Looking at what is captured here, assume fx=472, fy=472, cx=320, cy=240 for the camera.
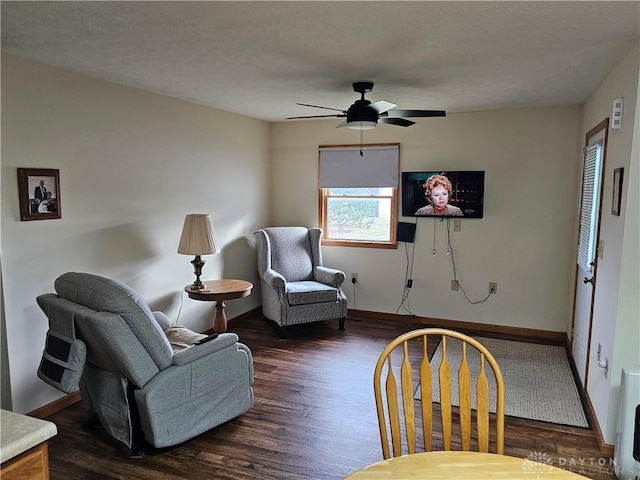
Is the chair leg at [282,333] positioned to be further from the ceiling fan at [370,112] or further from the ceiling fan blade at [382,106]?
the ceiling fan blade at [382,106]

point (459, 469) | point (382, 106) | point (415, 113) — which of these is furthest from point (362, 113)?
point (459, 469)

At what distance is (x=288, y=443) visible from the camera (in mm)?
2859

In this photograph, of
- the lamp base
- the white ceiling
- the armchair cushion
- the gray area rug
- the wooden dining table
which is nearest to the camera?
the wooden dining table

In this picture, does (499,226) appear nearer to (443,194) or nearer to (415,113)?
(443,194)

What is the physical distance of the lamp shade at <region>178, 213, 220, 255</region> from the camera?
413cm

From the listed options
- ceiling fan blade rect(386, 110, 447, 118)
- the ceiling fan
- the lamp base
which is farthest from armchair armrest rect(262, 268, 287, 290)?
ceiling fan blade rect(386, 110, 447, 118)

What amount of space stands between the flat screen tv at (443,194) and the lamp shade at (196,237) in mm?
2225

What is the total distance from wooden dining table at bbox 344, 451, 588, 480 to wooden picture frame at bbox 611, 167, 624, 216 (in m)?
1.88

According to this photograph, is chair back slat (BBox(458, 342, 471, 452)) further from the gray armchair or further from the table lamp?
the gray armchair

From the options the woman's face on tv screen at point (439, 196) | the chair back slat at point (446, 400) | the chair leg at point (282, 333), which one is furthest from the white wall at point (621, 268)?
the chair leg at point (282, 333)

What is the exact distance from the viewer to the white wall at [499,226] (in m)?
4.68

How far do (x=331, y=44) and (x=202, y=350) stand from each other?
1909mm

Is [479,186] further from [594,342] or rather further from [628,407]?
[628,407]

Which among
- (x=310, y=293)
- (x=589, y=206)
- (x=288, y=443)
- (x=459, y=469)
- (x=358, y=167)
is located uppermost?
(x=358, y=167)
